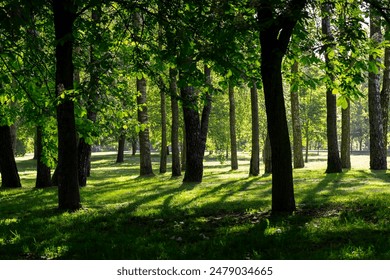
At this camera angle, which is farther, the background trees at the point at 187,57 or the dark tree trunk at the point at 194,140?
the dark tree trunk at the point at 194,140

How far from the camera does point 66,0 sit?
10.6 metres

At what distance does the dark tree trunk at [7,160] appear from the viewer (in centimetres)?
1908

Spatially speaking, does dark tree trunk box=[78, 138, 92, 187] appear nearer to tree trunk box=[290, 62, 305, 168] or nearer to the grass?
the grass

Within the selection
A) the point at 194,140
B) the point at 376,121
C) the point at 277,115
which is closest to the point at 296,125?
the point at 376,121

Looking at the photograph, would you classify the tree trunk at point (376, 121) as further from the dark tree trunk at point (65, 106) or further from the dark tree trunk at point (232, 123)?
the dark tree trunk at point (65, 106)

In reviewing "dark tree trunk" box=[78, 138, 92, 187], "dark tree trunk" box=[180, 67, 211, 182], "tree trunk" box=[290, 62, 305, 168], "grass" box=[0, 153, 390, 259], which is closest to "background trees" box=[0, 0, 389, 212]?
"grass" box=[0, 153, 390, 259]

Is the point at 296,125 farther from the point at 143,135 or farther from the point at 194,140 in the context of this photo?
the point at 194,140

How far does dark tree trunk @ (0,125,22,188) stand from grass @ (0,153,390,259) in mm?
5857

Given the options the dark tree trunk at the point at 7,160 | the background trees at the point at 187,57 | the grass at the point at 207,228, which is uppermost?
the background trees at the point at 187,57

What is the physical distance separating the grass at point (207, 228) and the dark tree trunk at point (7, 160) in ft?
19.2

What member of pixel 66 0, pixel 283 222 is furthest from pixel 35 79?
pixel 283 222

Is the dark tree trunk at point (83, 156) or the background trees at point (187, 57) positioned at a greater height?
the background trees at point (187, 57)

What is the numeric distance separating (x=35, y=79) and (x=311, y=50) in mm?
7238

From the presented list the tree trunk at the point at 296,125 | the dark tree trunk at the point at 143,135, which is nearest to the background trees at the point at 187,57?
the dark tree trunk at the point at 143,135
